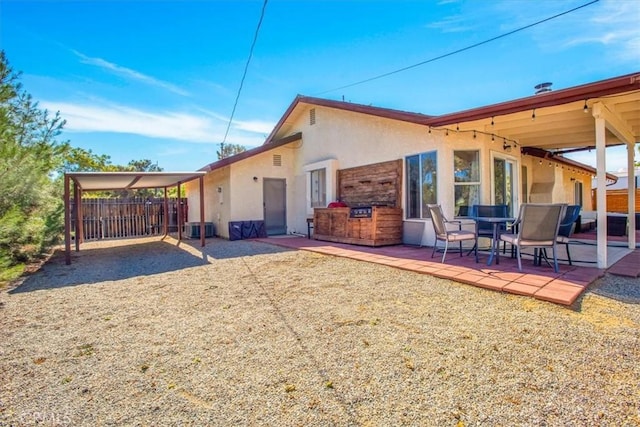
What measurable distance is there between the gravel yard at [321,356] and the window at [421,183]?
367cm

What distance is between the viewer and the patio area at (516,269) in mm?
3857

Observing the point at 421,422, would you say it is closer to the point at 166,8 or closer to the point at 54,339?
the point at 54,339

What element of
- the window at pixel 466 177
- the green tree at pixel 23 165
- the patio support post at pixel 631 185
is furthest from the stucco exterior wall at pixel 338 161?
the green tree at pixel 23 165

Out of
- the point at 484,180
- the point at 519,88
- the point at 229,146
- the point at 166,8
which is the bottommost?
the point at 484,180

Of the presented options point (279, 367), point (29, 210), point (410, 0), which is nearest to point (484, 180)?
point (410, 0)

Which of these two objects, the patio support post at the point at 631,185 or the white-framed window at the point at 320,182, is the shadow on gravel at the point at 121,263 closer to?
the white-framed window at the point at 320,182

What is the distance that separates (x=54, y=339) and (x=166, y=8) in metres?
7.39

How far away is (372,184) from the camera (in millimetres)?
9000

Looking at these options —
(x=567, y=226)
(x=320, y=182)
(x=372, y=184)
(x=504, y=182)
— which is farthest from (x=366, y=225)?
(x=567, y=226)

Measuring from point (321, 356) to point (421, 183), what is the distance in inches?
245

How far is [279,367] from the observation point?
7.50 ft

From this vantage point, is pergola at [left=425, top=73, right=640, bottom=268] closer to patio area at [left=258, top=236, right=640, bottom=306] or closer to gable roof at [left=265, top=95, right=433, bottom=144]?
gable roof at [left=265, top=95, right=433, bottom=144]

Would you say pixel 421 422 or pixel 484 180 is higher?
pixel 484 180

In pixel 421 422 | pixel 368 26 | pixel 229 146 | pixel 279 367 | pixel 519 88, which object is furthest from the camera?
pixel 229 146
